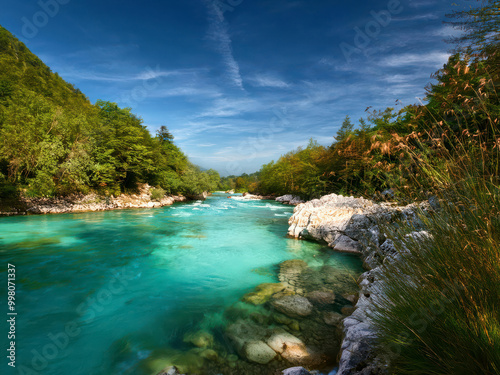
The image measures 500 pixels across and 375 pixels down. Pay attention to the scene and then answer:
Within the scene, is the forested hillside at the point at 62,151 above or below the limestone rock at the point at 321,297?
above

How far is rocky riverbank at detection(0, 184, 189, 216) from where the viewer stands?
46.9 feet

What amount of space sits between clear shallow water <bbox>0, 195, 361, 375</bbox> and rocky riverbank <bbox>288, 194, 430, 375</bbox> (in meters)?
0.89

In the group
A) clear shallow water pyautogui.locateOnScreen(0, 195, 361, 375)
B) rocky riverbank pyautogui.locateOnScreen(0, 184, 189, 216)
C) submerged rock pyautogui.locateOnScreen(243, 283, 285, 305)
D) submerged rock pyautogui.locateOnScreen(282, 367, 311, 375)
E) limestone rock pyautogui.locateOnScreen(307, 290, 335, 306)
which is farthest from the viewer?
rocky riverbank pyautogui.locateOnScreen(0, 184, 189, 216)

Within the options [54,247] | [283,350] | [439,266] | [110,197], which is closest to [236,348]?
[283,350]

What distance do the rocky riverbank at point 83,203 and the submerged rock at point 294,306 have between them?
1858cm

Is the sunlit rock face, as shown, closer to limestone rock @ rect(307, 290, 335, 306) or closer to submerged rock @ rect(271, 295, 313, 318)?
limestone rock @ rect(307, 290, 335, 306)

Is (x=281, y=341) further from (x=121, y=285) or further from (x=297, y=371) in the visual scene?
(x=121, y=285)

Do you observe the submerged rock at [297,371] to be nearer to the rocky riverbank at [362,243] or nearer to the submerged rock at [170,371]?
the rocky riverbank at [362,243]

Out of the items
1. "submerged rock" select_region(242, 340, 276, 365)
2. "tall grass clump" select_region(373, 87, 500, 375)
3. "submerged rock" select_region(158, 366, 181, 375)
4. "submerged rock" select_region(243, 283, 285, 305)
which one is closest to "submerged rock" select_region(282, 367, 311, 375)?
"submerged rock" select_region(242, 340, 276, 365)

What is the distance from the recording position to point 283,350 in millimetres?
2955

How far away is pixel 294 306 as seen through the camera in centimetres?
409

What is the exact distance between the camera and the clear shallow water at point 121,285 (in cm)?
314

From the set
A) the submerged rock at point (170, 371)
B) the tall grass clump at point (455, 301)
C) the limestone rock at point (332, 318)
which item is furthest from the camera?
the limestone rock at point (332, 318)

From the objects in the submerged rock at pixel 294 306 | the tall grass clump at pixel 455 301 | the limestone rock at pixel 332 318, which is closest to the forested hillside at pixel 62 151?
the submerged rock at pixel 294 306
